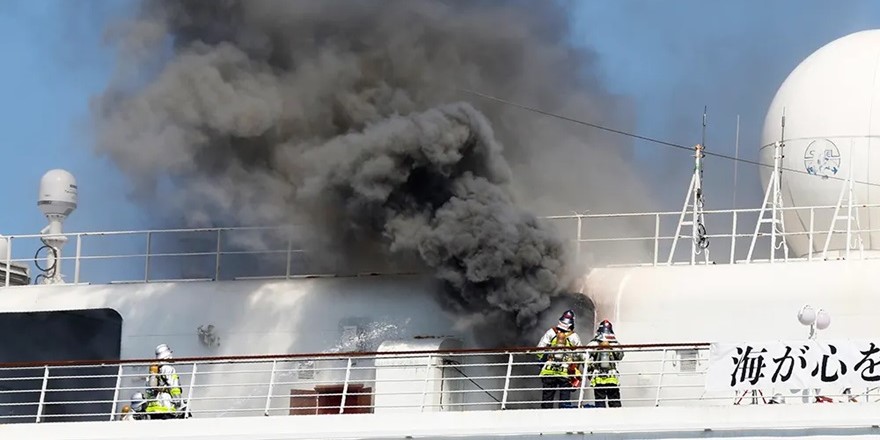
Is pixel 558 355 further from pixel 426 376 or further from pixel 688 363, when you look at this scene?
pixel 688 363

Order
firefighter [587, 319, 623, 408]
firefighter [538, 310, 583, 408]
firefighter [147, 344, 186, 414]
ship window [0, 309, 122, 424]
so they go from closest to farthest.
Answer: firefighter [587, 319, 623, 408]
firefighter [538, 310, 583, 408]
firefighter [147, 344, 186, 414]
ship window [0, 309, 122, 424]

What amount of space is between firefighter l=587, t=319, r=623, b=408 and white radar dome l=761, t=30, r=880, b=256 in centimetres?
545

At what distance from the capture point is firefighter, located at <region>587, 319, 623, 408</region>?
53.0ft

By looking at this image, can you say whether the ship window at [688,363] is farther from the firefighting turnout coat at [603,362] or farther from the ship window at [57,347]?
the ship window at [57,347]

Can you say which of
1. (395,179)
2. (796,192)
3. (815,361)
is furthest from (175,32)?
(815,361)

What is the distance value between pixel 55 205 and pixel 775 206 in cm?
1177

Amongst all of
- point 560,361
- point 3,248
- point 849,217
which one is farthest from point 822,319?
point 3,248

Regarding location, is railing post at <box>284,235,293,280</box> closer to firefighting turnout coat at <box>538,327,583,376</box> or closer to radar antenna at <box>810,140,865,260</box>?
firefighting turnout coat at <box>538,327,583,376</box>

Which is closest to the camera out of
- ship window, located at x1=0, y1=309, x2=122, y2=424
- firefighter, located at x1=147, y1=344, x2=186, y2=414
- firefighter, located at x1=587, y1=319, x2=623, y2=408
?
firefighter, located at x1=587, y1=319, x2=623, y2=408

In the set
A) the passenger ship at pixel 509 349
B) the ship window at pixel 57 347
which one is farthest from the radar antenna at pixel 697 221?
the ship window at pixel 57 347

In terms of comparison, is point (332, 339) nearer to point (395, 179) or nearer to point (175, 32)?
point (395, 179)

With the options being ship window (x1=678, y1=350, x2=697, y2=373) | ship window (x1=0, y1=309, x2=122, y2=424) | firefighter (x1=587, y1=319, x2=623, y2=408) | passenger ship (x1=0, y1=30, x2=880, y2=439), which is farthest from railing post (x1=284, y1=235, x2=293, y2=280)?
ship window (x1=678, y1=350, x2=697, y2=373)

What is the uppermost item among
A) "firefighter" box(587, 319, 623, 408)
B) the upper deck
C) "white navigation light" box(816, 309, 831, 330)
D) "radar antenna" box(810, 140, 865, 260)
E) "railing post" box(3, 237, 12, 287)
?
"radar antenna" box(810, 140, 865, 260)

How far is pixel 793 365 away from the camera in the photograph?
15344mm
